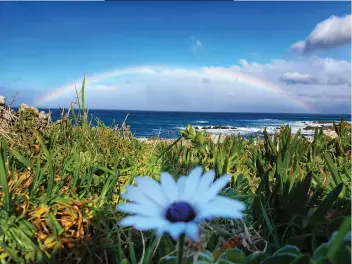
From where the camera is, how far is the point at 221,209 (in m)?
0.57

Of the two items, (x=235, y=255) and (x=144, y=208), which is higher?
(x=144, y=208)

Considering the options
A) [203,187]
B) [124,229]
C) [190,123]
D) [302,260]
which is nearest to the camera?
[203,187]

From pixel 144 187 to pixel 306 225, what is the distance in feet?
2.90

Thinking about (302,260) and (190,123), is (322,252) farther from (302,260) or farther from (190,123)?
(190,123)

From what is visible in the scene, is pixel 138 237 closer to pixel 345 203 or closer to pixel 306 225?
pixel 306 225

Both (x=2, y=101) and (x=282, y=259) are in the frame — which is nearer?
(x=282, y=259)

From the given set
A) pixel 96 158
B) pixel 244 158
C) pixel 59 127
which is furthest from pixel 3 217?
pixel 244 158

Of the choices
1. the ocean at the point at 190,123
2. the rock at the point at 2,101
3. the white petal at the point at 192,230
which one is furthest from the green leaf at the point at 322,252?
the rock at the point at 2,101

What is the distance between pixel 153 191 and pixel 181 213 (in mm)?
84

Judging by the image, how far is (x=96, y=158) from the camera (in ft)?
7.33

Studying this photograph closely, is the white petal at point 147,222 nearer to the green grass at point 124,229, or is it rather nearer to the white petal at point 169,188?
the white petal at point 169,188

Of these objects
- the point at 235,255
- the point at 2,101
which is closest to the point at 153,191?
the point at 235,255

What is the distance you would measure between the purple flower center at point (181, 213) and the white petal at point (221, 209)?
2 cm

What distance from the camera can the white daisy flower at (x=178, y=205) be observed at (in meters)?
0.56
